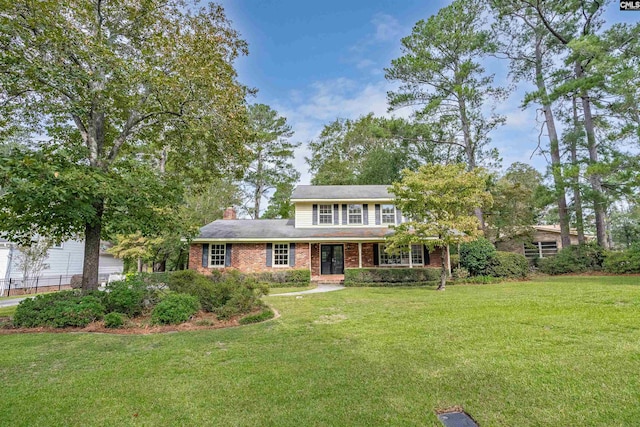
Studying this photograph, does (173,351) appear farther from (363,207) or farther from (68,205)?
(363,207)

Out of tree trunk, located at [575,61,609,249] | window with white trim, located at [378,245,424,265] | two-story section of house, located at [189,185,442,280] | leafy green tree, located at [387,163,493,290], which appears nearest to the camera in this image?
leafy green tree, located at [387,163,493,290]

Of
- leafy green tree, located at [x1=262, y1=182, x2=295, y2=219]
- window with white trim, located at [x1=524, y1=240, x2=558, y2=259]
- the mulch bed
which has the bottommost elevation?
the mulch bed

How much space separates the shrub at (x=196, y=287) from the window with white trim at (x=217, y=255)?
8.43 meters

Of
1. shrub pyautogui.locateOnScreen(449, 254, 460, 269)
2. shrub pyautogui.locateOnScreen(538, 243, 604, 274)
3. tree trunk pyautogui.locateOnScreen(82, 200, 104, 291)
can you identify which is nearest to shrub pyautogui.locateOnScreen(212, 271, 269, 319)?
tree trunk pyautogui.locateOnScreen(82, 200, 104, 291)

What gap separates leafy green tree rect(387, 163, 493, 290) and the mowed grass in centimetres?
641

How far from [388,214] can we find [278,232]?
22.0ft

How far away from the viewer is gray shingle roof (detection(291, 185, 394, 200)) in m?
19.1

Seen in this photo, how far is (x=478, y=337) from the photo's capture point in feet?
18.5

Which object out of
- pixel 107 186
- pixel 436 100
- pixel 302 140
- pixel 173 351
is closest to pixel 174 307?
pixel 173 351

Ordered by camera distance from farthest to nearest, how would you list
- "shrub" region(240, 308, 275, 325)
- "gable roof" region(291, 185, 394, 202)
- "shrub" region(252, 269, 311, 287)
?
"gable roof" region(291, 185, 394, 202) < "shrub" region(252, 269, 311, 287) < "shrub" region(240, 308, 275, 325)

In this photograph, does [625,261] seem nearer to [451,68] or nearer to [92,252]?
[451,68]

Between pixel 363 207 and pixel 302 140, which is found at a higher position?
pixel 302 140

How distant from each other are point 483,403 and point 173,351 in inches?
184

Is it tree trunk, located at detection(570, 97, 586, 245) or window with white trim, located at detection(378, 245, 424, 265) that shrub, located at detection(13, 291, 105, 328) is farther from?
tree trunk, located at detection(570, 97, 586, 245)
